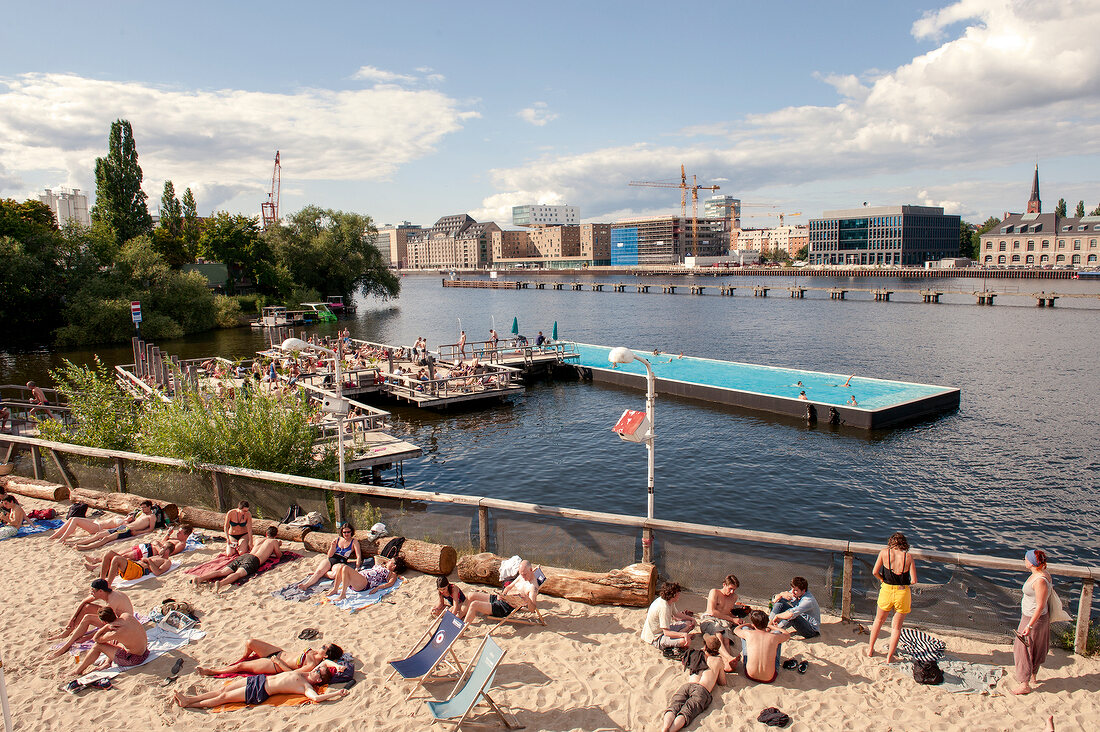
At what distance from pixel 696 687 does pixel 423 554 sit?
17.5ft

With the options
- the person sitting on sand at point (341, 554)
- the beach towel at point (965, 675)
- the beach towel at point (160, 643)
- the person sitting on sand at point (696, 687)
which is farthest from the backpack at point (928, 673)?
the beach towel at point (160, 643)

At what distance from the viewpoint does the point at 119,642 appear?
9242mm

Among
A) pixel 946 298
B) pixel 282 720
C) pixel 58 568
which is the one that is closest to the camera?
pixel 282 720

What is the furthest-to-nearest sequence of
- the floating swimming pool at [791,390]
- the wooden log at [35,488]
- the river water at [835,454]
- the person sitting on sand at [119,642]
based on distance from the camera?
the floating swimming pool at [791,390] → the river water at [835,454] → the wooden log at [35,488] → the person sitting on sand at [119,642]

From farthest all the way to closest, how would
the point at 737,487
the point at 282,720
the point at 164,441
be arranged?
the point at 737,487, the point at 164,441, the point at 282,720

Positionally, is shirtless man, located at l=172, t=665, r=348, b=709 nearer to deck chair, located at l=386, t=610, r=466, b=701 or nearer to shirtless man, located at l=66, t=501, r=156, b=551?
deck chair, located at l=386, t=610, r=466, b=701

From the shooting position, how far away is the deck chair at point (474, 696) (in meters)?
7.61

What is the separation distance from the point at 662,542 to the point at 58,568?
11076 mm

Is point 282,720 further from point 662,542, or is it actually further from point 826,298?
point 826,298

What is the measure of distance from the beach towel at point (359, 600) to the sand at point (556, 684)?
0.45 ft

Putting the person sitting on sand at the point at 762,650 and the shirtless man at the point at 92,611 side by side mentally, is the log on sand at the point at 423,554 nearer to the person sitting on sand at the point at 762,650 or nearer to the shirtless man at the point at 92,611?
the shirtless man at the point at 92,611

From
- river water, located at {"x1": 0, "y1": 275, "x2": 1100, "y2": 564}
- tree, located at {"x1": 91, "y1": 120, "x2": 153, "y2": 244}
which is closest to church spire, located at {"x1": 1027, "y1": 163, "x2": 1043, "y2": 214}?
river water, located at {"x1": 0, "y1": 275, "x2": 1100, "y2": 564}

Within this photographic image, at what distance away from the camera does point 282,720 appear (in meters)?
8.00

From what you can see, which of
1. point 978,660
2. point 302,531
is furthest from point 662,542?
point 302,531
